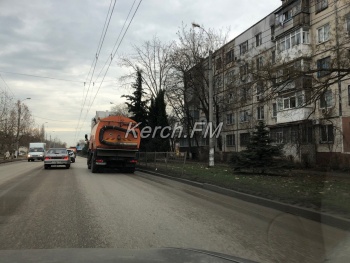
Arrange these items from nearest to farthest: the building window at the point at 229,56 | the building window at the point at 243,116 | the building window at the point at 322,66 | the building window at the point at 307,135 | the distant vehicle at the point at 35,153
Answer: the building window at the point at 322,66, the building window at the point at 307,135, the building window at the point at 229,56, the building window at the point at 243,116, the distant vehicle at the point at 35,153

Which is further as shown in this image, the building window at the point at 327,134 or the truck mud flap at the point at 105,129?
the building window at the point at 327,134

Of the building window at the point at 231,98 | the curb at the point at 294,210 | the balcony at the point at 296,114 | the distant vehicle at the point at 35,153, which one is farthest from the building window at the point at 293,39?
the distant vehicle at the point at 35,153

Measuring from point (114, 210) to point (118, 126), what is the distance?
1426 cm

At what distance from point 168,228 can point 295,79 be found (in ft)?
30.5

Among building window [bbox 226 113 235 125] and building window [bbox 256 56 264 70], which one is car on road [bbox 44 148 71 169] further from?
building window [bbox 226 113 235 125]

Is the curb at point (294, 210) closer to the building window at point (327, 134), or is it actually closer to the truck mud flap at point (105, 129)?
the truck mud flap at point (105, 129)

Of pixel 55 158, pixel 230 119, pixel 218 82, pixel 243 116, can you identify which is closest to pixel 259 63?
pixel 55 158

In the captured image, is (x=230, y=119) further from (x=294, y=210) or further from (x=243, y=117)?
(x=294, y=210)

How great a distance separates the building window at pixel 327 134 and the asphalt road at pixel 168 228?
20.8 m

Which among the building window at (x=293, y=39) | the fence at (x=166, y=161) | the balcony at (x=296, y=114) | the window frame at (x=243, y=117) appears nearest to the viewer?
the fence at (x=166, y=161)

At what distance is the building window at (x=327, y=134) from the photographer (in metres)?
28.4

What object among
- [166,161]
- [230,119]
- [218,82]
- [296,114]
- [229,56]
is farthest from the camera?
[230,119]

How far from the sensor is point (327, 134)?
28.7 meters

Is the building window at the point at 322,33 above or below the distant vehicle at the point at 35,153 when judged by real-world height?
above
